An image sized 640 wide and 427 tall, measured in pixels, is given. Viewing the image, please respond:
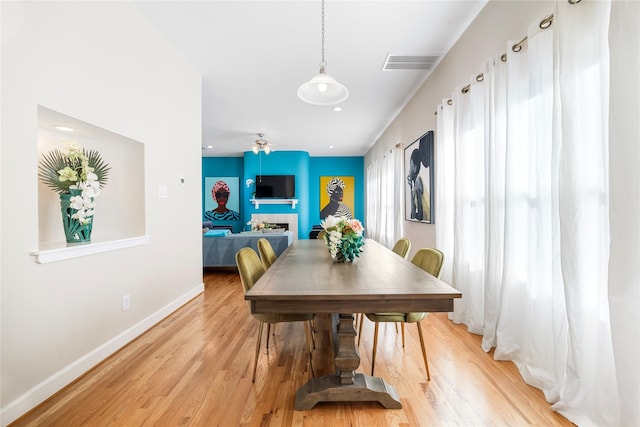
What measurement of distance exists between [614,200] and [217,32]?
328cm

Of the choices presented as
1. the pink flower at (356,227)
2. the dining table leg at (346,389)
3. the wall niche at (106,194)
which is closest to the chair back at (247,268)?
the dining table leg at (346,389)

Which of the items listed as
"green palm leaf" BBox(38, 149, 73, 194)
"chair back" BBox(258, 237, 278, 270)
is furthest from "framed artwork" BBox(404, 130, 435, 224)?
"green palm leaf" BBox(38, 149, 73, 194)

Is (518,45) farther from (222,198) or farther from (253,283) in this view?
(222,198)

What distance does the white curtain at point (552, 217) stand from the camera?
1.43m

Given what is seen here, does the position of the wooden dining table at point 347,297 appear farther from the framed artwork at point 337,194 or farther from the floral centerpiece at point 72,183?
the framed artwork at point 337,194

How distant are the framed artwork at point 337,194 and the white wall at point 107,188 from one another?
21.0 ft

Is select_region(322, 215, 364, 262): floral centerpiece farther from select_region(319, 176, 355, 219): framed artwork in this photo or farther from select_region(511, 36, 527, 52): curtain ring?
select_region(319, 176, 355, 219): framed artwork

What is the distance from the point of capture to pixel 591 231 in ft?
4.92

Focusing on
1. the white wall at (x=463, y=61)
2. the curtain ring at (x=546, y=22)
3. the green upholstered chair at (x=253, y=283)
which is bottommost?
the green upholstered chair at (x=253, y=283)

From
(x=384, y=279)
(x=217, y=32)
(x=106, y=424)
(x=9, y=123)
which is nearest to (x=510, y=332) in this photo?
(x=384, y=279)

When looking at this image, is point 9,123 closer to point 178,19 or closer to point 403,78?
point 178,19

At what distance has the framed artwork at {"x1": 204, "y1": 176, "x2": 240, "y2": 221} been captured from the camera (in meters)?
9.31

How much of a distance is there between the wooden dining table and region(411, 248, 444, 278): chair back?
0.18 metres

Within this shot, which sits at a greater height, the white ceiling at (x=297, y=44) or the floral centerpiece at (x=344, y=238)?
the white ceiling at (x=297, y=44)
